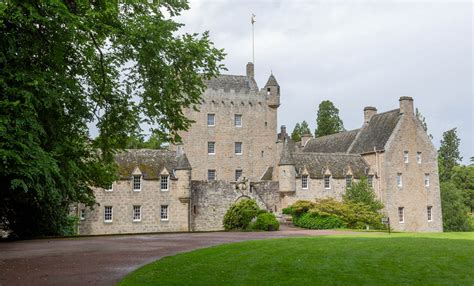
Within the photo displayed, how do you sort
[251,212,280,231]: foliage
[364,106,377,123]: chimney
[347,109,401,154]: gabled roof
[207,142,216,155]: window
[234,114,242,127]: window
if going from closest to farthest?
[251,212,280,231]: foliage
[207,142,216,155]: window
[347,109,401,154]: gabled roof
[234,114,242,127]: window
[364,106,377,123]: chimney

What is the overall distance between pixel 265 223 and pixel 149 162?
11.5m

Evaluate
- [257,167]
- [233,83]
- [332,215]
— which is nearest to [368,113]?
[257,167]

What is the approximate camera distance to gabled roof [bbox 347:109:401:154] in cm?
4850

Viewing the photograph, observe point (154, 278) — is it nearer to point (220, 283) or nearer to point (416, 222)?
point (220, 283)

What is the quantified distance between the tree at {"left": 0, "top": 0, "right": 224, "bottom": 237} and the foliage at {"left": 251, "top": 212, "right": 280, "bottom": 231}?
57.4ft

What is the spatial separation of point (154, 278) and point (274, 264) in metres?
3.48

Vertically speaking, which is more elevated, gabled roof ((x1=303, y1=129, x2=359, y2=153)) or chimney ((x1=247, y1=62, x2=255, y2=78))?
chimney ((x1=247, y1=62, x2=255, y2=78))

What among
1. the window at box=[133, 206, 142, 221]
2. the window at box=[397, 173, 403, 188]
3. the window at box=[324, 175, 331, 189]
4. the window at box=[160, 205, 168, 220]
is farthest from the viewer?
the window at box=[397, 173, 403, 188]

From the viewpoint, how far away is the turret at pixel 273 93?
164 feet

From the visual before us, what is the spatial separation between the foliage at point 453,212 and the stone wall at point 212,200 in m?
25.4

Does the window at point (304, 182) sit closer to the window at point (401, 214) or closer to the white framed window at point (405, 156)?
the window at point (401, 214)

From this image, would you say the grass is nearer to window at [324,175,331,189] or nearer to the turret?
window at [324,175,331,189]

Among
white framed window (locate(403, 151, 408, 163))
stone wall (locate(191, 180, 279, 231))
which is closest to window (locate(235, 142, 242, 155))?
stone wall (locate(191, 180, 279, 231))

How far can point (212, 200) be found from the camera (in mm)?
41062
